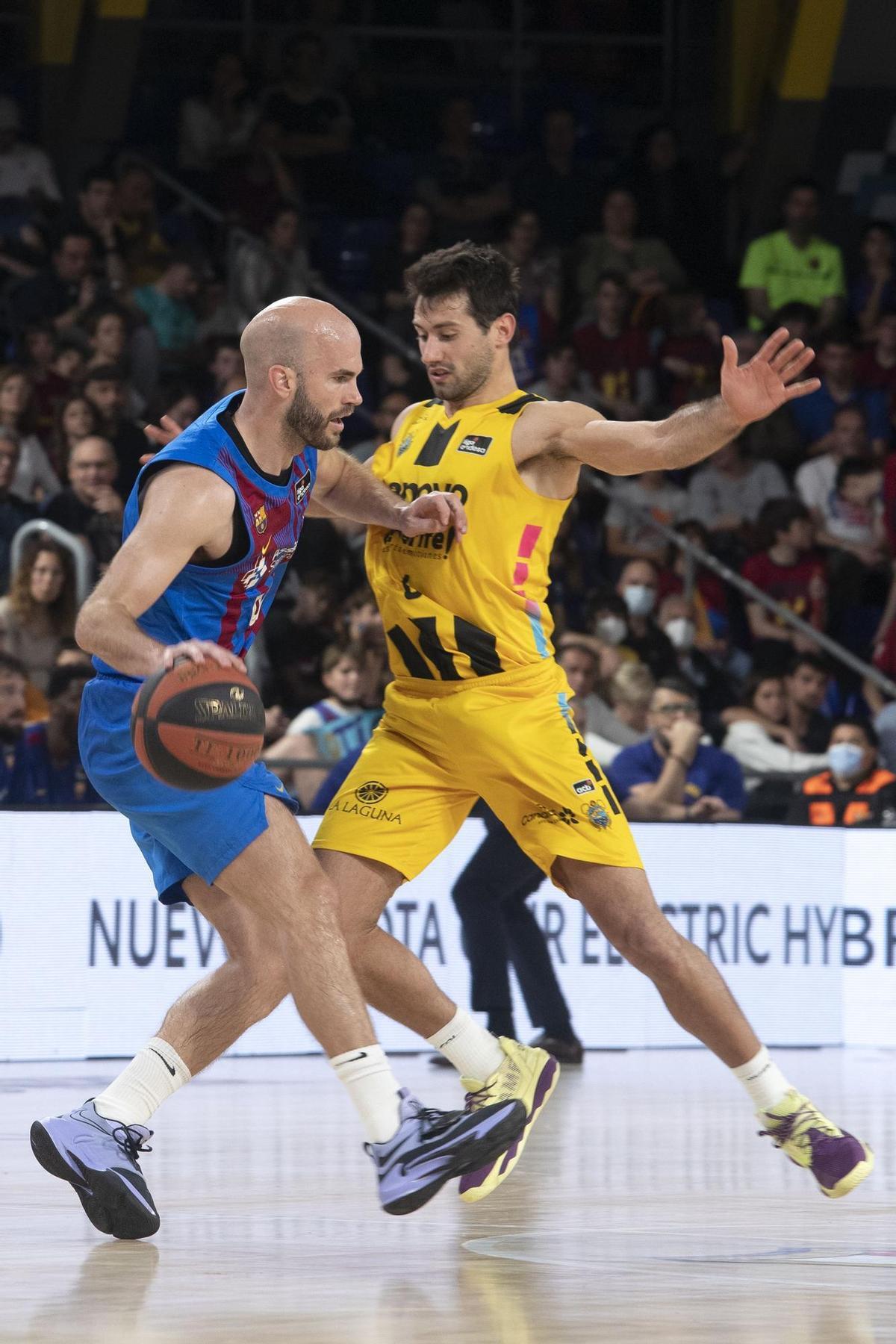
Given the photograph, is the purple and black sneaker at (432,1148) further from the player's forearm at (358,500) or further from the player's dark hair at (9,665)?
the player's dark hair at (9,665)

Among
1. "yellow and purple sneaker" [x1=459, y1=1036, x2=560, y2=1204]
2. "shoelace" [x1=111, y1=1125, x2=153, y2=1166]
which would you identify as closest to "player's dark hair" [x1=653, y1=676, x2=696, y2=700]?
"yellow and purple sneaker" [x1=459, y1=1036, x2=560, y2=1204]

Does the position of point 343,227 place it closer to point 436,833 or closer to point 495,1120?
point 436,833

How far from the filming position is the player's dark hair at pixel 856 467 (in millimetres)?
15500

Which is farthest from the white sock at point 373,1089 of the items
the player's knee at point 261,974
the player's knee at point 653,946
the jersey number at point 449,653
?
the jersey number at point 449,653

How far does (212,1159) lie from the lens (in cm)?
706

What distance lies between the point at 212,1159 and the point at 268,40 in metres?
13.2

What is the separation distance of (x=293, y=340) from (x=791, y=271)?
40.1ft

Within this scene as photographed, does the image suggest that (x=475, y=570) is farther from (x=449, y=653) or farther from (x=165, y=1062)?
(x=165, y=1062)

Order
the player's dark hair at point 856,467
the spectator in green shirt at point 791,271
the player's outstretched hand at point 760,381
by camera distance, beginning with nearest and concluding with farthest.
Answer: the player's outstretched hand at point 760,381 < the player's dark hair at point 856,467 < the spectator in green shirt at point 791,271

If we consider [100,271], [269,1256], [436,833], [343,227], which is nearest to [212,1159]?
[436,833]

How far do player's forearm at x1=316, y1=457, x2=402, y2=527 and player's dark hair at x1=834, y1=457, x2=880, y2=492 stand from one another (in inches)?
383

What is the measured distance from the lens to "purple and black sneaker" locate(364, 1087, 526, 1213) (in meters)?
5.13

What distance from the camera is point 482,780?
6277 millimetres

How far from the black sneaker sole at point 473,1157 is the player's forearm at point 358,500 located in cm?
174
